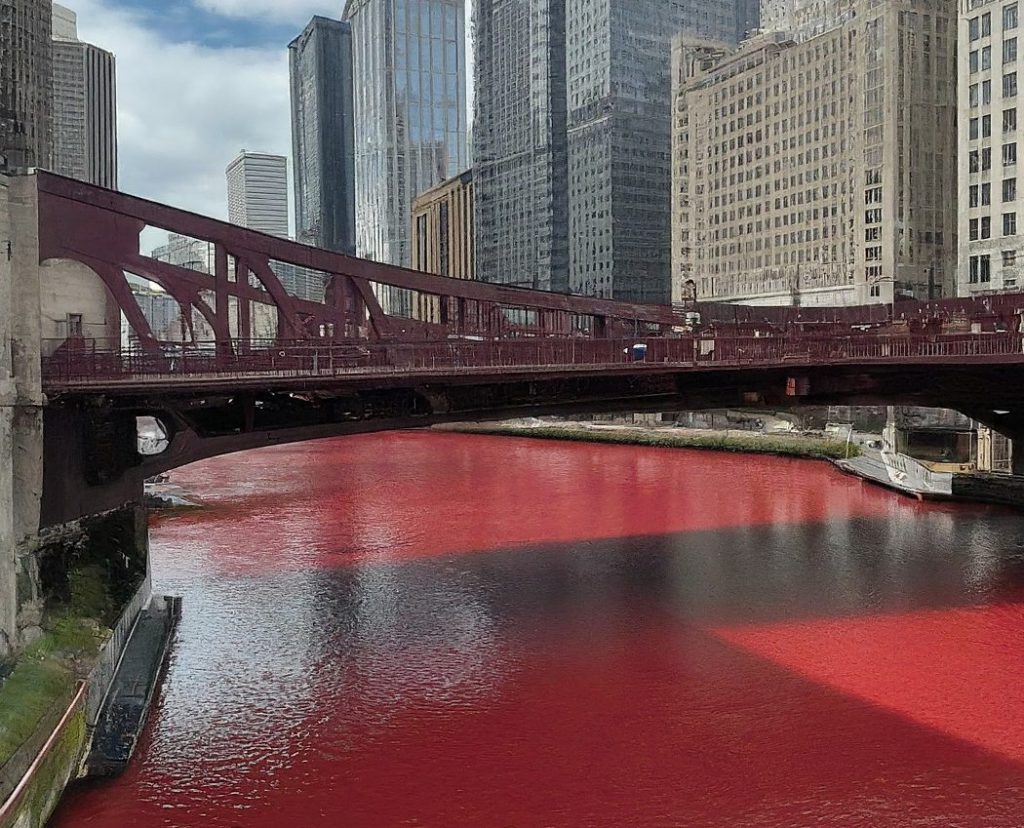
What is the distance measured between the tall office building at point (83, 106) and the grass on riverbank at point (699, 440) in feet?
256

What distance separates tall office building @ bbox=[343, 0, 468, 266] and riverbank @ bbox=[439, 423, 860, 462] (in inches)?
4888

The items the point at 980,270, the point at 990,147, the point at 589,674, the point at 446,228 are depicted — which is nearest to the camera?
the point at 589,674

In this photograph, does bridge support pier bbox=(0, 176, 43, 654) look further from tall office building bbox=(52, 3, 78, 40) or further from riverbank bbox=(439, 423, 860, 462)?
tall office building bbox=(52, 3, 78, 40)

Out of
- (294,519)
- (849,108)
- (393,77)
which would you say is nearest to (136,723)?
(294,519)

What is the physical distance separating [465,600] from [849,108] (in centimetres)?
7508

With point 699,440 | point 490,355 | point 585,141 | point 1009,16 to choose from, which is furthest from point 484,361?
point 585,141

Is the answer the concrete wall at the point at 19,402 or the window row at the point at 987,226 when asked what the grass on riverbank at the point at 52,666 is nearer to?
the concrete wall at the point at 19,402

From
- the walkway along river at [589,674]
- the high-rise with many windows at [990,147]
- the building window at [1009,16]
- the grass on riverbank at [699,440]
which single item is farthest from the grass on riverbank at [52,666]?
the building window at [1009,16]

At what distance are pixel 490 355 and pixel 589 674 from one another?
7007 millimetres

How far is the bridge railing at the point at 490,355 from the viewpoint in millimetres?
17578

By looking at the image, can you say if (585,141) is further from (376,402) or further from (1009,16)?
(376,402)

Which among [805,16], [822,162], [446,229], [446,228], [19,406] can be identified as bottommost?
[19,406]

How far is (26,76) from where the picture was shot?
145 ft

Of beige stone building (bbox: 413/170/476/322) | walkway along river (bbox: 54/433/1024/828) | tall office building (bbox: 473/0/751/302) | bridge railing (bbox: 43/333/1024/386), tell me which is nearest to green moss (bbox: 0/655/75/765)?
walkway along river (bbox: 54/433/1024/828)
